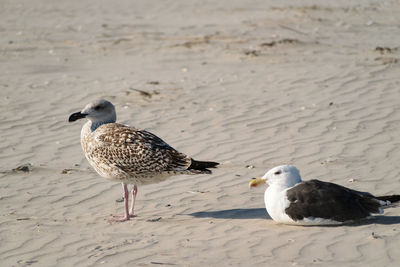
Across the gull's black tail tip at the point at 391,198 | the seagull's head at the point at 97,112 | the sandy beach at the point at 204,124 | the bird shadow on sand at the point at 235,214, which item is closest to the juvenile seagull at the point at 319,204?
the gull's black tail tip at the point at 391,198

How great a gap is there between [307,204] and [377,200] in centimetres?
74

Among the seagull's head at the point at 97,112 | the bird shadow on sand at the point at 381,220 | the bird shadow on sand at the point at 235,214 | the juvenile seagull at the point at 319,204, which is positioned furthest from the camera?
the seagull's head at the point at 97,112

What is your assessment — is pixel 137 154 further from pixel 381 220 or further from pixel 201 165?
pixel 381 220

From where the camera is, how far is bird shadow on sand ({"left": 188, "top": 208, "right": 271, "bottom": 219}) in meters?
6.91

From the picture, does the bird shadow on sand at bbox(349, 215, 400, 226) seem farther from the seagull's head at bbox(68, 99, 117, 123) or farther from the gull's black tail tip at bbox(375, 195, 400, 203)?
the seagull's head at bbox(68, 99, 117, 123)

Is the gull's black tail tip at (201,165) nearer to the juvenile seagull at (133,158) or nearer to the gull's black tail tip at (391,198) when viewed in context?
the juvenile seagull at (133,158)

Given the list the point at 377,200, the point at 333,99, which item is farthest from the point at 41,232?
the point at 333,99

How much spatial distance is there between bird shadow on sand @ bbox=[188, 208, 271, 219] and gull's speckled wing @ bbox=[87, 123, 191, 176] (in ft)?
1.97

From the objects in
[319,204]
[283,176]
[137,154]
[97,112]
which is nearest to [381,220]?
[319,204]

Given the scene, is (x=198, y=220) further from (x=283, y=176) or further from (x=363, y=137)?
(x=363, y=137)

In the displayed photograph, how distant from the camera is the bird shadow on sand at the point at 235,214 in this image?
6910mm

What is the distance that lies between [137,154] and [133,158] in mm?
64

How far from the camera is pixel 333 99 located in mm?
11922

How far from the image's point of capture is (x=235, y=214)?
702cm
